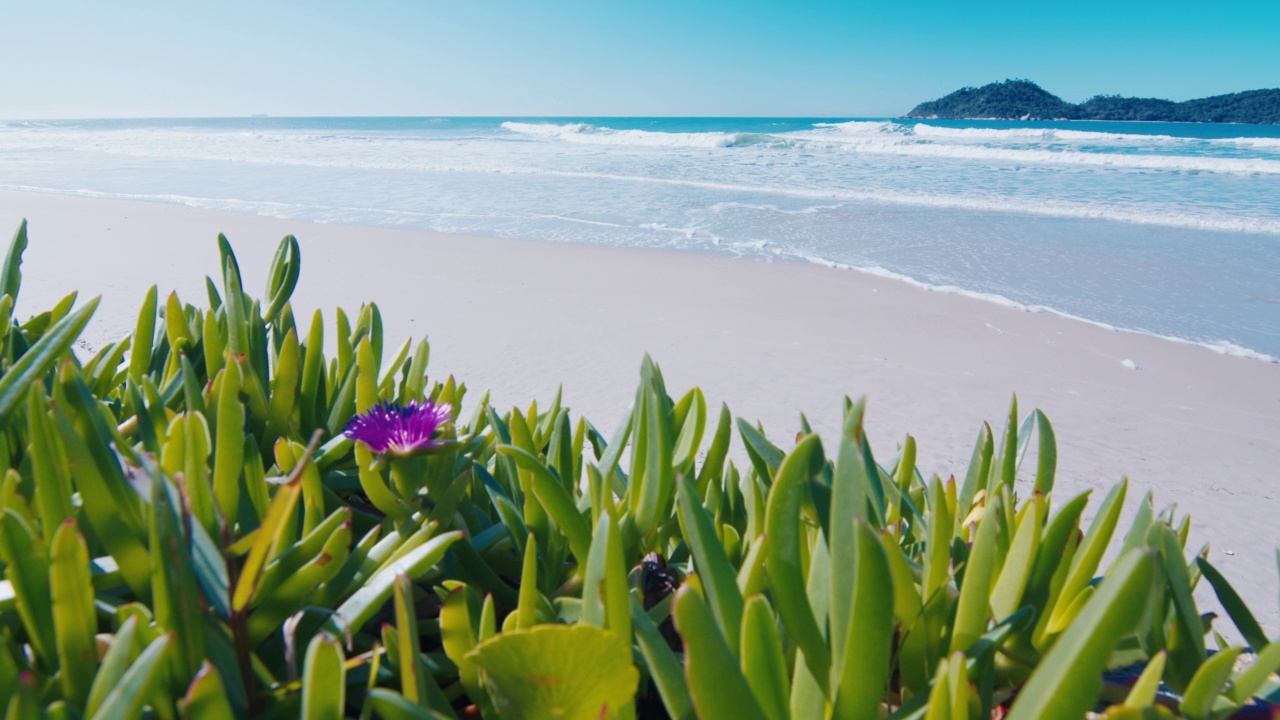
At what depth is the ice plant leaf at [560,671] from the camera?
15.8 inches

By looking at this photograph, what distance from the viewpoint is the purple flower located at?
61 centimetres

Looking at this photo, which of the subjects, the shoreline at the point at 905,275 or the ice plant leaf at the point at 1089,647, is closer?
the ice plant leaf at the point at 1089,647

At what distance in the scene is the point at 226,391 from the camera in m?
0.60

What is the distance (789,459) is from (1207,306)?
5.82 metres

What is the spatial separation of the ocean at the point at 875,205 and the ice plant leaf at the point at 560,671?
15.9 feet

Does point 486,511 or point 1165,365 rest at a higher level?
point 486,511

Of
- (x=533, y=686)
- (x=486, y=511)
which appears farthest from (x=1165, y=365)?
(x=533, y=686)

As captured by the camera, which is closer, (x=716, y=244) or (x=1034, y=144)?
(x=716, y=244)

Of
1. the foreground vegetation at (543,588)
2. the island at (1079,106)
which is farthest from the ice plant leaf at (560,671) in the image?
the island at (1079,106)

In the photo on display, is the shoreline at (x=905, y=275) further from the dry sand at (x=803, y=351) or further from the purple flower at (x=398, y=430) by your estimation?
the purple flower at (x=398, y=430)

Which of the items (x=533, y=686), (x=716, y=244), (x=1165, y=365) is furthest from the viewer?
(x=716, y=244)

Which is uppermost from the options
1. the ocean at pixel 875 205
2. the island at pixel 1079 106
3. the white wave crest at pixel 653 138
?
the island at pixel 1079 106

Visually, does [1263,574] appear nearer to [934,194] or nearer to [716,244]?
[716,244]

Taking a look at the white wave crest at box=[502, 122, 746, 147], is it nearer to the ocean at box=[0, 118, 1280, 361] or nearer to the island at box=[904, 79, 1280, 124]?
the ocean at box=[0, 118, 1280, 361]
